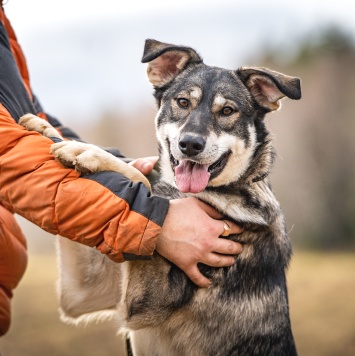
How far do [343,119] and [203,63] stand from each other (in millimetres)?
8551

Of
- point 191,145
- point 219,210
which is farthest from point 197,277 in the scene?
point 191,145

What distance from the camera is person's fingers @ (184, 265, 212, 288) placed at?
2.82m

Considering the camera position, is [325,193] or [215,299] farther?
[325,193]

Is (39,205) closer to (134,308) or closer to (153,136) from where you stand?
(134,308)

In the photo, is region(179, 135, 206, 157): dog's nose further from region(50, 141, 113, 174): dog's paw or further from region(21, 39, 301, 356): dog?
region(50, 141, 113, 174): dog's paw

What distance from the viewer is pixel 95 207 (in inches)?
98.6

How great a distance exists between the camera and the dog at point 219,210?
291 cm

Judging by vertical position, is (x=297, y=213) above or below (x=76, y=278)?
below

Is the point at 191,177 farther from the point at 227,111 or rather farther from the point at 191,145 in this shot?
the point at 227,111

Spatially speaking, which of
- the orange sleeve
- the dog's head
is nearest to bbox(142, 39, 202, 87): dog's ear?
the dog's head

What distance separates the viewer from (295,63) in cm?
1213

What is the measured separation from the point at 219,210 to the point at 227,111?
1.69 feet

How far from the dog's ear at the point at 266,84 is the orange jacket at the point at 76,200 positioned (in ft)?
2.80

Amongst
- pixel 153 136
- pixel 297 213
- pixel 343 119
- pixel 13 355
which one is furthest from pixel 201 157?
pixel 343 119
